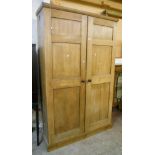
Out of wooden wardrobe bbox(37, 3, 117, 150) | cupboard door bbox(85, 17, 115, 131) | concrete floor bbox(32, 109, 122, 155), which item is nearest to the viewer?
wooden wardrobe bbox(37, 3, 117, 150)

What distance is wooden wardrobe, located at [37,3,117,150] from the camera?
1.85 metres

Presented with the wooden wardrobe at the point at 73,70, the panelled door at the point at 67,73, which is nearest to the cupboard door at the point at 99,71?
the wooden wardrobe at the point at 73,70

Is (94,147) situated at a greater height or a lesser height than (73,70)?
lesser

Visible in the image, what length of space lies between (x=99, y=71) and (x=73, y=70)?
1.59 feet

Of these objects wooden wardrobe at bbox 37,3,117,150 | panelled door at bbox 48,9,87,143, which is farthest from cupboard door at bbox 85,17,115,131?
panelled door at bbox 48,9,87,143

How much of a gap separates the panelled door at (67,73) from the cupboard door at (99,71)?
0.12 m

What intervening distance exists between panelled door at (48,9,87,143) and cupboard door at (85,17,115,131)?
0.12 meters

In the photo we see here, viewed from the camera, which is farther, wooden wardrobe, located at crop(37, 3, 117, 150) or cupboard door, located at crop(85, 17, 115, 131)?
cupboard door, located at crop(85, 17, 115, 131)

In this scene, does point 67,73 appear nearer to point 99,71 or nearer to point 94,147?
point 99,71

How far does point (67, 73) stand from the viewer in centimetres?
200

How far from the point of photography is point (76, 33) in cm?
201

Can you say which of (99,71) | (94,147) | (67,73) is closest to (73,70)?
(67,73)

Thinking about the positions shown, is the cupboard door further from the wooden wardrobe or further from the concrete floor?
the concrete floor

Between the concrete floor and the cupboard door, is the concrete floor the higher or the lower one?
the lower one
